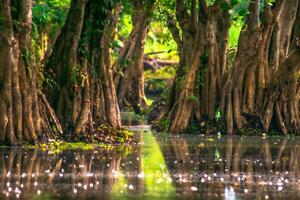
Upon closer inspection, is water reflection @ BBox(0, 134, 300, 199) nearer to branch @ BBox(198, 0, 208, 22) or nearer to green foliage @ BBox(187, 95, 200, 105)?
green foliage @ BBox(187, 95, 200, 105)

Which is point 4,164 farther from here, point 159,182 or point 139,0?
point 139,0

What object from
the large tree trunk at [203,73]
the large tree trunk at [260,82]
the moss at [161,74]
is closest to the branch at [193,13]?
the large tree trunk at [203,73]

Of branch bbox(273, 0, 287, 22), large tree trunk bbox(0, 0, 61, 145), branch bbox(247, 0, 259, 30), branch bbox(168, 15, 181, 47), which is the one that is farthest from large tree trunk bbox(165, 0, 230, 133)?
large tree trunk bbox(0, 0, 61, 145)

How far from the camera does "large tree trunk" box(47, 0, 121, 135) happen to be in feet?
84.9

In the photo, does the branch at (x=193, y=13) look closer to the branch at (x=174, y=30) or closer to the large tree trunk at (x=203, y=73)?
the large tree trunk at (x=203, y=73)

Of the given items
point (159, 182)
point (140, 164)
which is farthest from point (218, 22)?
point (159, 182)

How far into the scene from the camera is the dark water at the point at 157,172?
15.9 meters

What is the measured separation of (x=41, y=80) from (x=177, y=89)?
8445 mm

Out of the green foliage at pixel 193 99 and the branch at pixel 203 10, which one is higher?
the branch at pixel 203 10

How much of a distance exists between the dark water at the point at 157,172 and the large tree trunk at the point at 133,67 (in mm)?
16084

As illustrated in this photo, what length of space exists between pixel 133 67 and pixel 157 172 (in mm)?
27431

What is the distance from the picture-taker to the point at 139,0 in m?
33.9

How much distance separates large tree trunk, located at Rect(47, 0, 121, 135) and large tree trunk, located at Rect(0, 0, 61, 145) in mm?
1968

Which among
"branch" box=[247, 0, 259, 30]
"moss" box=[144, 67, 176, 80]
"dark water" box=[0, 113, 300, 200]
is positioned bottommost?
"dark water" box=[0, 113, 300, 200]
